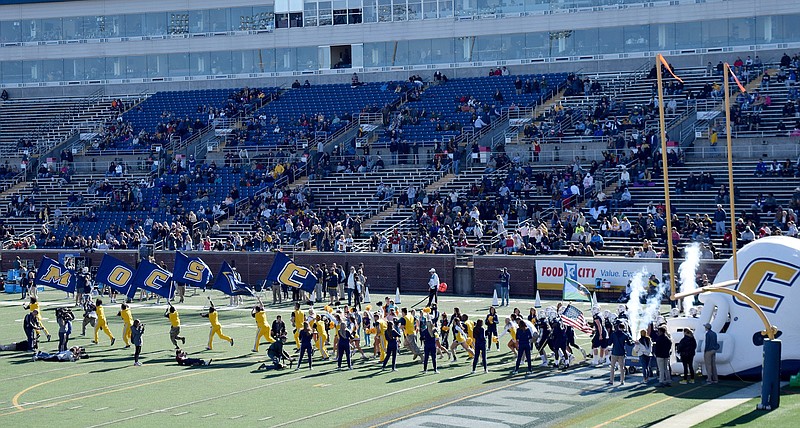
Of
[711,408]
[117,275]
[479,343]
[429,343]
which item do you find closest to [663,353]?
[711,408]

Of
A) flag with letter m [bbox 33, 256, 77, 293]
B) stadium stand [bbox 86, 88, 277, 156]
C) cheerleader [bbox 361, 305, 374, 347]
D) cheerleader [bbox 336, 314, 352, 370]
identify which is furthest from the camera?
stadium stand [bbox 86, 88, 277, 156]

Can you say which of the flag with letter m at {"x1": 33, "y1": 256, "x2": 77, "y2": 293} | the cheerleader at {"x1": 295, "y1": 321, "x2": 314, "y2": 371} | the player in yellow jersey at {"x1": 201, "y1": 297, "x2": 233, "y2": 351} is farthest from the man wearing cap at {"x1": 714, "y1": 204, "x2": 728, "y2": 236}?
the flag with letter m at {"x1": 33, "y1": 256, "x2": 77, "y2": 293}

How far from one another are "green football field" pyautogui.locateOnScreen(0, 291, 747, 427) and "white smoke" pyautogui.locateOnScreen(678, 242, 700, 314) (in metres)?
6.78

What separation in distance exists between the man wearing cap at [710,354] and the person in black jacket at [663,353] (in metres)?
0.74

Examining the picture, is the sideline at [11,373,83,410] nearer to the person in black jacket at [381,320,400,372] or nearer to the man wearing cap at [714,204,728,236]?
the person in black jacket at [381,320,400,372]

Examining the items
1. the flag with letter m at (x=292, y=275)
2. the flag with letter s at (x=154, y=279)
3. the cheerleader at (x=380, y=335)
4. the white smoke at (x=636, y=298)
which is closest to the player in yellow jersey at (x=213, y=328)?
the cheerleader at (x=380, y=335)

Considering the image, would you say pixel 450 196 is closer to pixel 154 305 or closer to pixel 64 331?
pixel 154 305

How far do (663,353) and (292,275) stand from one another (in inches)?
714

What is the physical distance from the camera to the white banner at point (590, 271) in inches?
1593

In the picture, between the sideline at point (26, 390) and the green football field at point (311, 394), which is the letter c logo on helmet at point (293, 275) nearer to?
the green football field at point (311, 394)

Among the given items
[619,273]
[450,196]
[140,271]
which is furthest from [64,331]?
[450,196]

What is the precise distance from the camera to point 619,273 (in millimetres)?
40812

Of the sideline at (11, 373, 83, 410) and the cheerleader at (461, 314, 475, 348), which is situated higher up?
the cheerleader at (461, 314, 475, 348)

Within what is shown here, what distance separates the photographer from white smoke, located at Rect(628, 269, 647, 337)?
2923 cm
